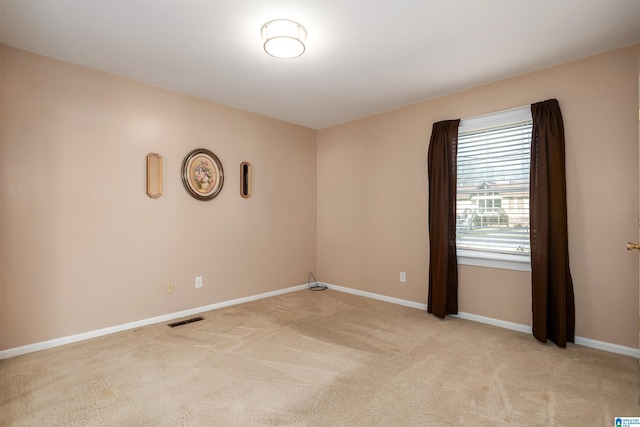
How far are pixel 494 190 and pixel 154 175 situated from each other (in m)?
3.50

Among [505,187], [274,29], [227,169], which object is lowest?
[505,187]

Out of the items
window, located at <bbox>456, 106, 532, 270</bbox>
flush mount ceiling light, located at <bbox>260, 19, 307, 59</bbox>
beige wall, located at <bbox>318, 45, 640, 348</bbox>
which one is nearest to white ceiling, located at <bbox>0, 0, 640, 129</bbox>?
flush mount ceiling light, located at <bbox>260, 19, 307, 59</bbox>

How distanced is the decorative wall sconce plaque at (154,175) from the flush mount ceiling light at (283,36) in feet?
5.77

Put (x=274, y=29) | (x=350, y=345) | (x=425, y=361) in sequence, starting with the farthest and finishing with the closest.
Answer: (x=350, y=345)
(x=425, y=361)
(x=274, y=29)

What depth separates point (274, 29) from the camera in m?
2.33

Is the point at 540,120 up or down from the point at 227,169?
up

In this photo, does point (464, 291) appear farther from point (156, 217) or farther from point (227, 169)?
point (156, 217)

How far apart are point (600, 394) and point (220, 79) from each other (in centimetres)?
388

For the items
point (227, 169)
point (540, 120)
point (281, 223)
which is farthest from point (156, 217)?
point (540, 120)

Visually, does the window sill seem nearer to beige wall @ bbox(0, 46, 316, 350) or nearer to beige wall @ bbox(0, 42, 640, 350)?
beige wall @ bbox(0, 42, 640, 350)

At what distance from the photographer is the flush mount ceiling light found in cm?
232

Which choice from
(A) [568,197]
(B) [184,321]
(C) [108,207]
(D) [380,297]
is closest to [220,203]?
(C) [108,207]

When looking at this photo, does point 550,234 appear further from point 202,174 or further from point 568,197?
point 202,174

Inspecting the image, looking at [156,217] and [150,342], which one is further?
[156,217]
